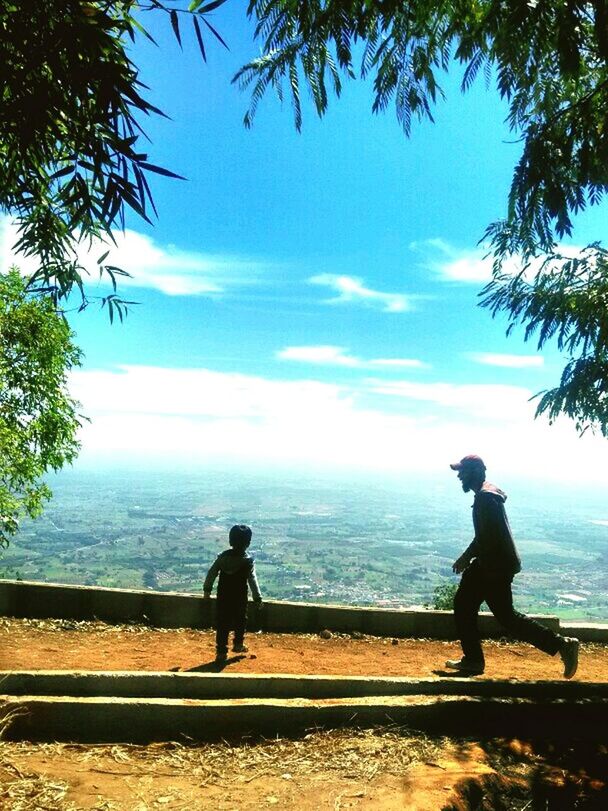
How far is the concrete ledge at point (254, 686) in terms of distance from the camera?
3738 millimetres

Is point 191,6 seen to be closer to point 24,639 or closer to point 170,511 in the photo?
point 24,639

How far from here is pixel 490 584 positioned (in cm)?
465

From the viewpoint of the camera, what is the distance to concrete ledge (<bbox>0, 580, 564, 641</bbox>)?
6987mm

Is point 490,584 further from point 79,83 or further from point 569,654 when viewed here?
point 79,83

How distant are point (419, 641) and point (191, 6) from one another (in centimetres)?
704

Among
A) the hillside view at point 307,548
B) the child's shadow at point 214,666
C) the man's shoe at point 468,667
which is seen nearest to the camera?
the man's shoe at point 468,667

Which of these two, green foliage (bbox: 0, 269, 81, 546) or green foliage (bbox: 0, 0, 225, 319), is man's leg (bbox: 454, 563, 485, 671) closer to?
green foliage (bbox: 0, 0, 225, 319)

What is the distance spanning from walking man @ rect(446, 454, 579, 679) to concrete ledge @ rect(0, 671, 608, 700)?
46cm

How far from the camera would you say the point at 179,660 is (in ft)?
18.3

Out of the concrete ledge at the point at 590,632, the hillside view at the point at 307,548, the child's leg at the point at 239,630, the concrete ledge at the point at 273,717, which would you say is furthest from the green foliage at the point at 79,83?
the hillside view at the point at 307,548

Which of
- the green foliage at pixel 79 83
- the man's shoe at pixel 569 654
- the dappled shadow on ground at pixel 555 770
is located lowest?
the dappled shadow on ground at pixel 555 770

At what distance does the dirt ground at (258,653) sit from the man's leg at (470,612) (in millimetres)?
335

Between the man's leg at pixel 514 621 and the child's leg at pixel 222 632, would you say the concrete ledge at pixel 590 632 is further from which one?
the child's leg at pixel 222 632

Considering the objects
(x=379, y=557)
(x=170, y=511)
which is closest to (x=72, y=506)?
(x=170, y=511)
